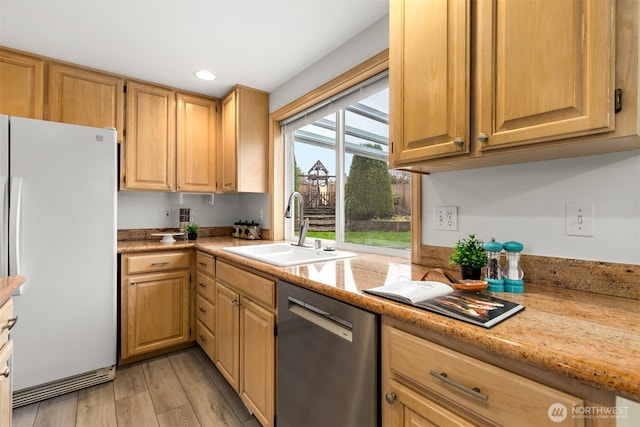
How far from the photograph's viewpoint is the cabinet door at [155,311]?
226cm

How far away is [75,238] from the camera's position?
1949 mm

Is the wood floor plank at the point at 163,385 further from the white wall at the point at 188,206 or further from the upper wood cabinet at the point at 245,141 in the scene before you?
the upper wood cabinet at the point at 245,141

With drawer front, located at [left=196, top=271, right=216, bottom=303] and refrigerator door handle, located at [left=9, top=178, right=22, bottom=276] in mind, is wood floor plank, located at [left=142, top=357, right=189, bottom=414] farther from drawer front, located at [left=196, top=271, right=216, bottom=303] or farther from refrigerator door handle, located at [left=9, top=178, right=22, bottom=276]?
refrigerator door handle, located at [left=9, top=178, right=22, bottom=276]

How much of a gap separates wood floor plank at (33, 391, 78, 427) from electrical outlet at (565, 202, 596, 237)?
2580 mm

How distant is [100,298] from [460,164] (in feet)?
7.67

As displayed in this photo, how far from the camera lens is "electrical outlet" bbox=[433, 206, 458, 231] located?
1417 millimetres

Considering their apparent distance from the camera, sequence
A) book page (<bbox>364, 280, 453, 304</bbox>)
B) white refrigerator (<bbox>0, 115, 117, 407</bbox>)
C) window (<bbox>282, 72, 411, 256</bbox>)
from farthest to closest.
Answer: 1. window (<bbox>282, 72, 411, 256</bbox>)
2. white refrigerator (<bbox>0, 115, 117, 407</bbox>)
3. book page (<bbox>364, 280, 453, 304</bbox>)

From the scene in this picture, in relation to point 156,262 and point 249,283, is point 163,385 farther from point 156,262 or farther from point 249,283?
point 249,283

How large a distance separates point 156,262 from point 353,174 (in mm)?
1666

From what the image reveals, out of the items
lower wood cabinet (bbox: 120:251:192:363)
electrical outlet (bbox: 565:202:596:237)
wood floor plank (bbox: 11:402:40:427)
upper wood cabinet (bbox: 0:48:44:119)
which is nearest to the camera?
electrical outlet (bbox: 565:202:596:237)

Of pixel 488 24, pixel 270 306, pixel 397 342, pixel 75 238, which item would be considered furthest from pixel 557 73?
pixel 75 238

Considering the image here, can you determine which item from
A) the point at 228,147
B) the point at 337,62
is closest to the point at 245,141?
the point at 228,147

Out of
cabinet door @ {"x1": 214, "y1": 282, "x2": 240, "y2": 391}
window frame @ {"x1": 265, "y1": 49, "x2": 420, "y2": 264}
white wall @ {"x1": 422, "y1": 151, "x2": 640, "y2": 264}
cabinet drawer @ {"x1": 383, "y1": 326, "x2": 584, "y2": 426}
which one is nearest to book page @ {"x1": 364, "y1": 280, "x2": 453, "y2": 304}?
cabinet drawer @ {"x1": 383, "y1": 326, "x2": 584, "y2": 426}

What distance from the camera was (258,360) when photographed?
1.58 meters
